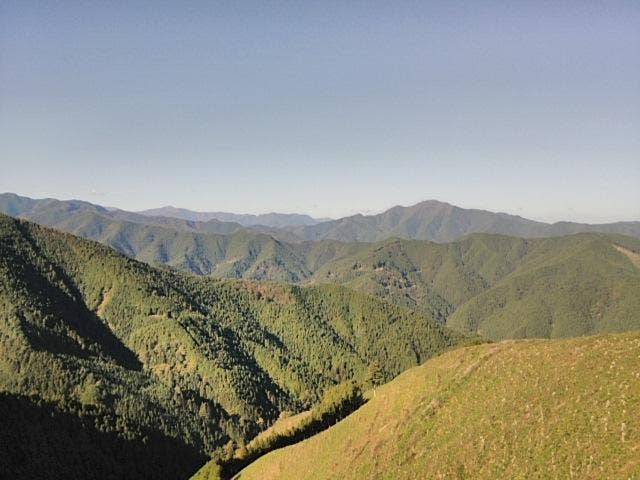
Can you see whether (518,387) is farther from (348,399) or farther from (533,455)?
(348,399)

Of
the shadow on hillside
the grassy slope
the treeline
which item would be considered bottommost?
the shadow on hillside

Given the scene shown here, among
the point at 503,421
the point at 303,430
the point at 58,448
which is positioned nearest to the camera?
the point at 503,421

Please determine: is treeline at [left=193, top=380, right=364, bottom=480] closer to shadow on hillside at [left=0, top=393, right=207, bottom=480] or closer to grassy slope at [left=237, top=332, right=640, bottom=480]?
Answer: grassy slope at [left=237, top=332, right=640, bottom=480]

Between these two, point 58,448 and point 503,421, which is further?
point 58,448

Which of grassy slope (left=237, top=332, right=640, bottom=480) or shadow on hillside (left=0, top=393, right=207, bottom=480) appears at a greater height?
grassy slope (left=237, top=332, right=640, bottom=480)

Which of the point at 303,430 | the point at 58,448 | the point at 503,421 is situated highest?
the point at 503,421

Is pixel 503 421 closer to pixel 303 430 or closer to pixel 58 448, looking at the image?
pixel 303 430

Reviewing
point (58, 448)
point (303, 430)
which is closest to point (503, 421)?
point (303, 430)

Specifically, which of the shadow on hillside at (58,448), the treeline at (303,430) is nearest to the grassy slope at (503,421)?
the treeline at (303,430)

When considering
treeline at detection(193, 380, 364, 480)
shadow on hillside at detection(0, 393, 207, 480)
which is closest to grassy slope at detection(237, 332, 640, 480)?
treeline at detection(193, 380, 364, 480)

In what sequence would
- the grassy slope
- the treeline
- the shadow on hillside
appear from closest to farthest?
1. the grassy slope
2. the treeline
3. the shadow on hillside
